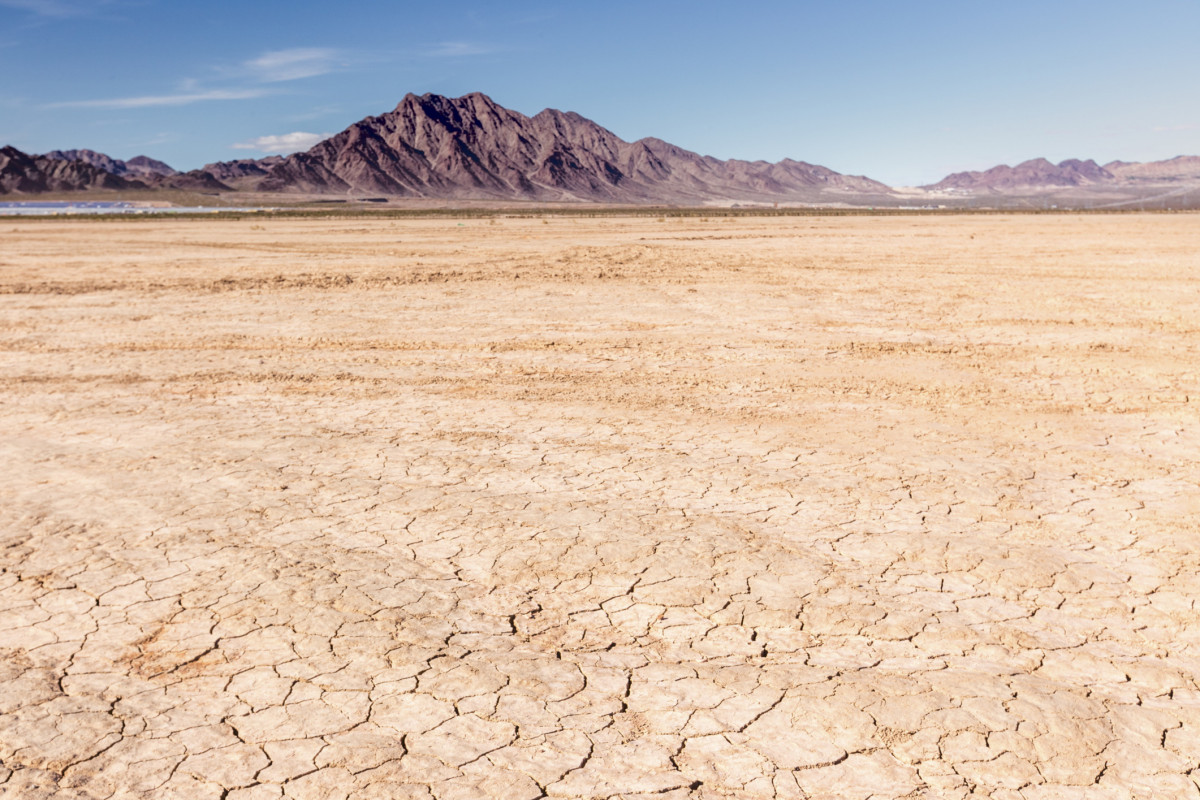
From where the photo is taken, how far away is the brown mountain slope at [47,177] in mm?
149500

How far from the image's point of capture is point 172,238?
27.2m

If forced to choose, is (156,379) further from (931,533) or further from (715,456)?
(931,533)

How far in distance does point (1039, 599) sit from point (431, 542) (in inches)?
117

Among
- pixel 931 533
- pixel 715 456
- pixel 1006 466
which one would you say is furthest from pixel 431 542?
pixel 1006 466

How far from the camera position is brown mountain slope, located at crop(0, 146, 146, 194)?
490 feet

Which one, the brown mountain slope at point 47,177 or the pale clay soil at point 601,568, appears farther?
the brown mountain slope at point 47,177

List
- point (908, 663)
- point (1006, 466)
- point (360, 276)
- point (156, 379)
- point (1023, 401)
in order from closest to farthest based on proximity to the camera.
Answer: point (908, 663) → point (1006, 466) → point (1023, 401) → point (156, 379) → point (360, 276)

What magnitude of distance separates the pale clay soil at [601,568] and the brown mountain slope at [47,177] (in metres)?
168

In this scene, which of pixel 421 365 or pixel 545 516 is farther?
pixel 421 365

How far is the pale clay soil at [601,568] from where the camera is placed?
2.85 metres

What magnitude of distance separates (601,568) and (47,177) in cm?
18483

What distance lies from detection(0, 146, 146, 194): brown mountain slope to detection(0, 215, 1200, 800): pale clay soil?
16781 centimetres

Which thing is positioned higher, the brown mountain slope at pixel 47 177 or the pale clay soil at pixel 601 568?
the brown mountain slope at pixel 47 177

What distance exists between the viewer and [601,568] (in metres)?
4.19
